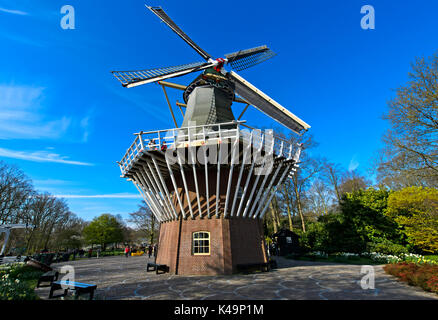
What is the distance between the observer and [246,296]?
7156mm

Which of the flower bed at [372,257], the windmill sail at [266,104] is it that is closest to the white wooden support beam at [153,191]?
the windmill sail at [266,104]

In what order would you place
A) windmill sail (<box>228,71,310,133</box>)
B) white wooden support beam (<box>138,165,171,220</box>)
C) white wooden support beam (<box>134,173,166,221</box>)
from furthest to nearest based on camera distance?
windmill sail (<box>228,71,310,133</box>) → white wooden support beam (<box>134,173,166,221</box>) → white wooden support beam (<box>138,165,171,220</box>)

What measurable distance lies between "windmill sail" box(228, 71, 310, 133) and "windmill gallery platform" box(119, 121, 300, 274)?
2804 millimetres

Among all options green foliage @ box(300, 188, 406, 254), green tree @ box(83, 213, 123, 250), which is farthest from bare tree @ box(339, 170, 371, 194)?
green tree @ box(83, 213, 123, 250)

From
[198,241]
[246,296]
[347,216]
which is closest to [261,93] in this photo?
[198,241]

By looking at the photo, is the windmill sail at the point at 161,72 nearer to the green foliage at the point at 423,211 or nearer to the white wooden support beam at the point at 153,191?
the white wooden support beam at the point at 153,191

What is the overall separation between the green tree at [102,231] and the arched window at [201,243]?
37909mm

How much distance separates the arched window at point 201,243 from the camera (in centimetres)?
1255

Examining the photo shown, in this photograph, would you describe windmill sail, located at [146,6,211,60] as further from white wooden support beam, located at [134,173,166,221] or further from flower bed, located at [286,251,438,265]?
flower bed, located at [286,251,438,265]

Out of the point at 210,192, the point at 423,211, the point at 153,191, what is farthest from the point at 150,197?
the point at 423,211

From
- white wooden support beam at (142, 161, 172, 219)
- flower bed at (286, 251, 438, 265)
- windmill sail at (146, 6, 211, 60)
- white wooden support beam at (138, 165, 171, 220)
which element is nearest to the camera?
white wooden support beam at (142, 161, 172, 219)

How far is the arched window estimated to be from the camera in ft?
41.2
